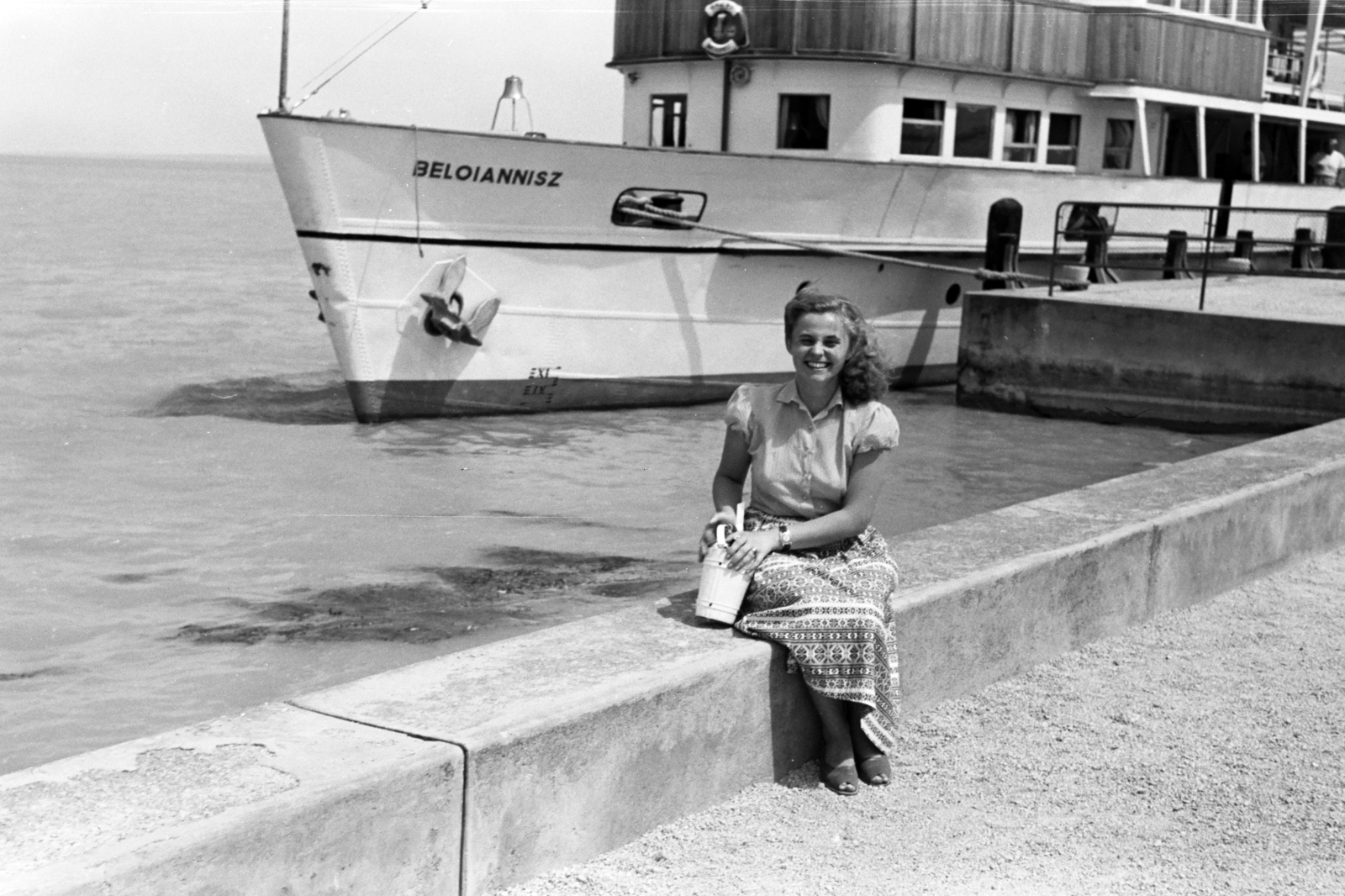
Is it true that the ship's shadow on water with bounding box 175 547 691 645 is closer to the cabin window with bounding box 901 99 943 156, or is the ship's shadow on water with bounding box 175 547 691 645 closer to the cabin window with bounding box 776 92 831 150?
the cabin window with bounding box 776 92 831 150

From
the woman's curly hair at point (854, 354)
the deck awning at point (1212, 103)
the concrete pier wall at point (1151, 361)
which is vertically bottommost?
the concrete pier wall at point (1151, 361)

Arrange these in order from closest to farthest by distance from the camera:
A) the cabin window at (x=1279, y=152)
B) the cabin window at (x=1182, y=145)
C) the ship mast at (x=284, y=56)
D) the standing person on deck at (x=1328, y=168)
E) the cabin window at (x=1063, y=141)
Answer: the ship mast at (x=284, y=56)
the cabin window at (x=1063, y=141)
the cabin window at (x=1182, y=145)
the cabin window at (x=1279, y=152)
the standing person on deck at (x=1328, y=168)

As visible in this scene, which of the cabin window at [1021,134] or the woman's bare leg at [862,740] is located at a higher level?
the cabin window at [1021,134]

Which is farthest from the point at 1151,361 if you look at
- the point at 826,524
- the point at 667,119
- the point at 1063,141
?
the point at 826,524

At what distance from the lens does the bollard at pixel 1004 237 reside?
15.6 m

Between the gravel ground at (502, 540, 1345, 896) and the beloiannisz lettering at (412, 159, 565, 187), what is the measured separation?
9078 millimetres

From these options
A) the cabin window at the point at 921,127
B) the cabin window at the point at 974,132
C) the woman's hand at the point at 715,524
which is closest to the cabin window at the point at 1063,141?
the cabin window at the point at 974,132

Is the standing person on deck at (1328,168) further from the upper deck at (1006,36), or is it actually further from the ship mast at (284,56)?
the ship mast at (284,56)

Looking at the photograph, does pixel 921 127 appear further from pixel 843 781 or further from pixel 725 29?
pixel 843 781

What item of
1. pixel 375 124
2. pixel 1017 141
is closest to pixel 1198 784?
pixel 375 124

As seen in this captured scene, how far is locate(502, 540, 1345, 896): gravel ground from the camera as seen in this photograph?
330 cm

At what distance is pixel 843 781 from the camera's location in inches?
→ 147

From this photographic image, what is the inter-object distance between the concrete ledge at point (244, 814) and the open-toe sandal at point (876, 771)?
45.8 inches

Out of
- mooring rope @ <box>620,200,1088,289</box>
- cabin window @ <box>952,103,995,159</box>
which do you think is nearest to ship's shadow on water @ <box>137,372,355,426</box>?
mooring rope @ <box>620,200,1088,289</box>
